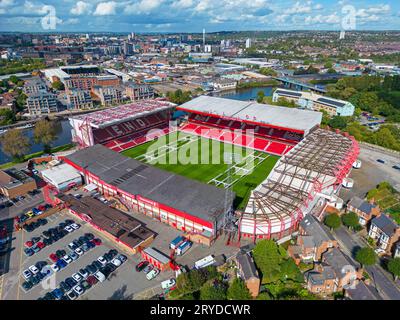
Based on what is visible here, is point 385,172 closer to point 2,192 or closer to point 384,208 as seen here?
point 384,208

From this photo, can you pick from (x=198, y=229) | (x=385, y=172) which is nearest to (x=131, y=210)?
(x=198, y=229)

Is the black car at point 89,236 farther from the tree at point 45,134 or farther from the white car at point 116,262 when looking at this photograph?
the tree at point 45,134

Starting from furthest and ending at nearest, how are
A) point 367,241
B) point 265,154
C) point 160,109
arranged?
point 160,109 → point 265,154 → point 367,241

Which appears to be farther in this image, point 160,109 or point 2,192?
point 160,109

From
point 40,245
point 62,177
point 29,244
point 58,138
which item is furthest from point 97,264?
point 58,138

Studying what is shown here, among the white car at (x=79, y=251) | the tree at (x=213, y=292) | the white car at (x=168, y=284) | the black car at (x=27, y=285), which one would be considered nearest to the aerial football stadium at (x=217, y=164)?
the white car at (x=168, y=284)
